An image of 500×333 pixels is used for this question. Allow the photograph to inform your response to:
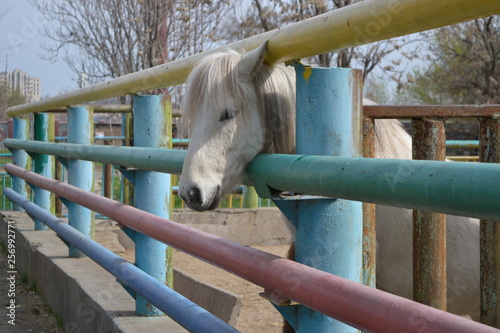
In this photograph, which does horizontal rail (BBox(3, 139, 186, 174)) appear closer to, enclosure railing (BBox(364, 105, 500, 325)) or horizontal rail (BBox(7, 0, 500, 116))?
horizontal rail (BBox(7, 0, 500, 116))

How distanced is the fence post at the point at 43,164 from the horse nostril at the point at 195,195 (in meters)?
3.74

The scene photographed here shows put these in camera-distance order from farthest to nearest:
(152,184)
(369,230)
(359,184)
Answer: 1. (152,184)
2. (369,230)
3. (359,184)

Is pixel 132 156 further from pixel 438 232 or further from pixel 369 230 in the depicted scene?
pixel 438 232

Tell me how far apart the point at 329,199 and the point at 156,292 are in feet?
3.46

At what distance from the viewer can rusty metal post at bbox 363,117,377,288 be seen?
1.89 metres

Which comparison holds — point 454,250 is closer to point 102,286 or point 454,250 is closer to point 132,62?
point 102,286

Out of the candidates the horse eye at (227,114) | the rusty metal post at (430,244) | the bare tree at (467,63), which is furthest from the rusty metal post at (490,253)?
the bare tree at (467,63)

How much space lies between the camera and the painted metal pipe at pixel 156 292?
1942mm

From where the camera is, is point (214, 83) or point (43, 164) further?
point (43, 164)

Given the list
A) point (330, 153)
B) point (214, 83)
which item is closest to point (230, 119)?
point (214, 83)

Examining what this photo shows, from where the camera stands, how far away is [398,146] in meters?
2.82

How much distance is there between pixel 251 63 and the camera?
211cm

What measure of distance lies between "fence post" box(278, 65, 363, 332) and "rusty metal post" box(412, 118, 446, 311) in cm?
25

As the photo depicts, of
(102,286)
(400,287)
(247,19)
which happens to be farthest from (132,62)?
(400,287)
